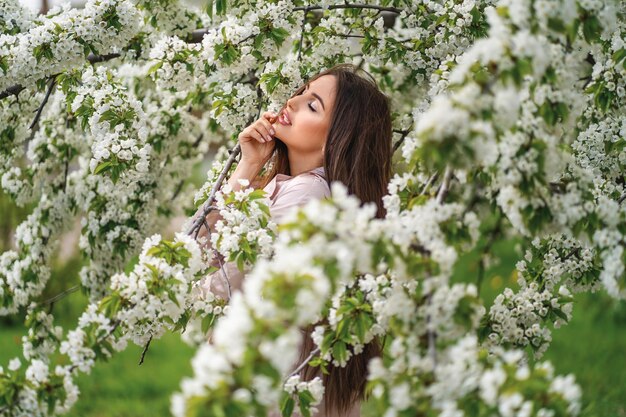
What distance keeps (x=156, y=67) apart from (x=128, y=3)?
0.94ft

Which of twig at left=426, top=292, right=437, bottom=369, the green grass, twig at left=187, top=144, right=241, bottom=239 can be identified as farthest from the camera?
the green grass

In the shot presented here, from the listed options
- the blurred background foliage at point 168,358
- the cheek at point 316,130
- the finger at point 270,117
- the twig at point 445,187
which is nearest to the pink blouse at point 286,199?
the cheek at point 316,130

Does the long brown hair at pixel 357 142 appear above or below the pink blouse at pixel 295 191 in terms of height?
above

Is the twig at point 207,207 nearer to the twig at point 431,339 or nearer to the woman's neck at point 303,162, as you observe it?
the woman's neck at point 303,162

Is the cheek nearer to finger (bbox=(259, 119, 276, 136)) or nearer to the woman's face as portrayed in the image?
the woman's face

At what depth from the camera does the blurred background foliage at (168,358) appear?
5.18 metres

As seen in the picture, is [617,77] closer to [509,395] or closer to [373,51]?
[373,51]

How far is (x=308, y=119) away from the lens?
9.77ft

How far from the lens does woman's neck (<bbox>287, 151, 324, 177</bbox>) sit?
305cm

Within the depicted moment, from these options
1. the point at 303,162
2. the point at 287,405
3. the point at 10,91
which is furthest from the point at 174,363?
the point at 287,405

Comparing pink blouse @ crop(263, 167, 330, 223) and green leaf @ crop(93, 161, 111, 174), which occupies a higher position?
green leaf @ crop(93, 161, 111, 174)

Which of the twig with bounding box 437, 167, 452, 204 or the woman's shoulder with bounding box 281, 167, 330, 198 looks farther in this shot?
the woman's shoulder with bounding box 281, 167, 330, 198

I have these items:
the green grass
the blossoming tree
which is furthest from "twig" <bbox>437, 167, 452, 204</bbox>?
the green grass

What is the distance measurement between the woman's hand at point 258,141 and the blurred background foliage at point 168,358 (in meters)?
2.02
